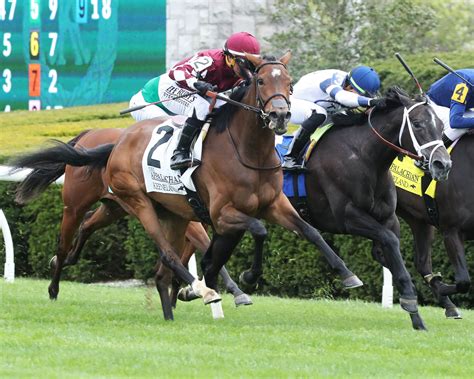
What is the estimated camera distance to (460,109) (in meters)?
8.47

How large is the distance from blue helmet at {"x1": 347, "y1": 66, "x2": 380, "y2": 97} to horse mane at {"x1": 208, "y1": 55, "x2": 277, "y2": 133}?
38.8 inches

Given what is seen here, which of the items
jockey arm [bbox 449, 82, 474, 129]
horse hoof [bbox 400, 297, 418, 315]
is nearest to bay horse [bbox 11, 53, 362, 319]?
horse hoof [bbox 400, 297, 418, 315]

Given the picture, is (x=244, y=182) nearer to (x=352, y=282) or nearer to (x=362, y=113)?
(x=352, y=282)

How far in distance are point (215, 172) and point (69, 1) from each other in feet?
36.2

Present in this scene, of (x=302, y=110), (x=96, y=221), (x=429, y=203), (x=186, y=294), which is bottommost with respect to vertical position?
(x=186, y=294)

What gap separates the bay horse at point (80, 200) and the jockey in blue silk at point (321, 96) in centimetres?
103

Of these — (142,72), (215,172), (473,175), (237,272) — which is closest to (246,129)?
(215,172)

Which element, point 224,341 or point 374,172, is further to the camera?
point 374,172

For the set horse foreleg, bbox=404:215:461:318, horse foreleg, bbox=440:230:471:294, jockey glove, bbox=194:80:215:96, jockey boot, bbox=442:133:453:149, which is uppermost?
jockey glove, bbox=194:80:215:96

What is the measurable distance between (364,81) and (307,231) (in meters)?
1.37

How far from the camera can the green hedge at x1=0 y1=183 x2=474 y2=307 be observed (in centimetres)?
1026

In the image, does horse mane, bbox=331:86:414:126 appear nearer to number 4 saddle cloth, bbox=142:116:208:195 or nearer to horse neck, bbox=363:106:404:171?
horse neck, bbox=363:106:404:171

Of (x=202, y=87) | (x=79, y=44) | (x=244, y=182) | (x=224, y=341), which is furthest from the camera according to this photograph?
(x=79, y=44)

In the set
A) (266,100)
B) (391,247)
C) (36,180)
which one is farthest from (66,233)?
(391,247)
